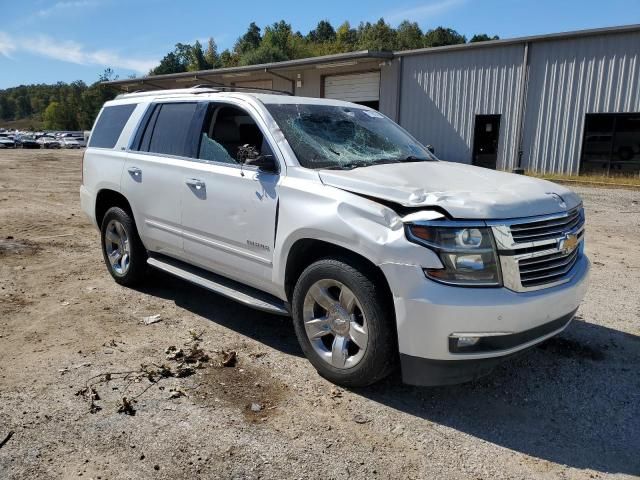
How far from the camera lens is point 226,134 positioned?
15.5 feet

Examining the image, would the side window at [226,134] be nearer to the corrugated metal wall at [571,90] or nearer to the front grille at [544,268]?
the front grille at [544,268]

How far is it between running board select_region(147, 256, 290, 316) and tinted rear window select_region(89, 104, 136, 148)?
1536 mm

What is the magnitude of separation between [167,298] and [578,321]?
409 centimetres

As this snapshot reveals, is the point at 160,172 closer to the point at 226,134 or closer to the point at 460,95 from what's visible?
the point at 226,134

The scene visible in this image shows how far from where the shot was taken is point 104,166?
590cm

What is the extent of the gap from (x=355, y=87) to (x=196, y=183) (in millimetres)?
22445

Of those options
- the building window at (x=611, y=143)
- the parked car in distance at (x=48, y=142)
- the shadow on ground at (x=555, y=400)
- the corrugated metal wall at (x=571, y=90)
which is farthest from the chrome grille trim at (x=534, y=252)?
the parked car in distance at (x=48, y=142)

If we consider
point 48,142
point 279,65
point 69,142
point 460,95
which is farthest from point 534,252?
point 48,142

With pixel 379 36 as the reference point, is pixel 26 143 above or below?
below

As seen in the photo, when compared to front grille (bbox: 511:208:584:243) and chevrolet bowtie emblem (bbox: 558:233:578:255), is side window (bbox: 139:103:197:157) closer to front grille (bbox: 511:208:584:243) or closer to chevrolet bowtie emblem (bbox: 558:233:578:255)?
front grille (bbox: 511:208:584:243)

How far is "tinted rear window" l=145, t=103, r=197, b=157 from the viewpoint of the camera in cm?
498

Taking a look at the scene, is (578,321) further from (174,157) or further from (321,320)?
(174,157)

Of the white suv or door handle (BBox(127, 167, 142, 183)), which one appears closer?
the white suv

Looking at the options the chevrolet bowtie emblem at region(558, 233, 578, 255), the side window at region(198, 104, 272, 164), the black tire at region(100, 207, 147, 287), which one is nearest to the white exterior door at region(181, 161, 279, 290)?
the side window at region(198, 104, 272, 164)
